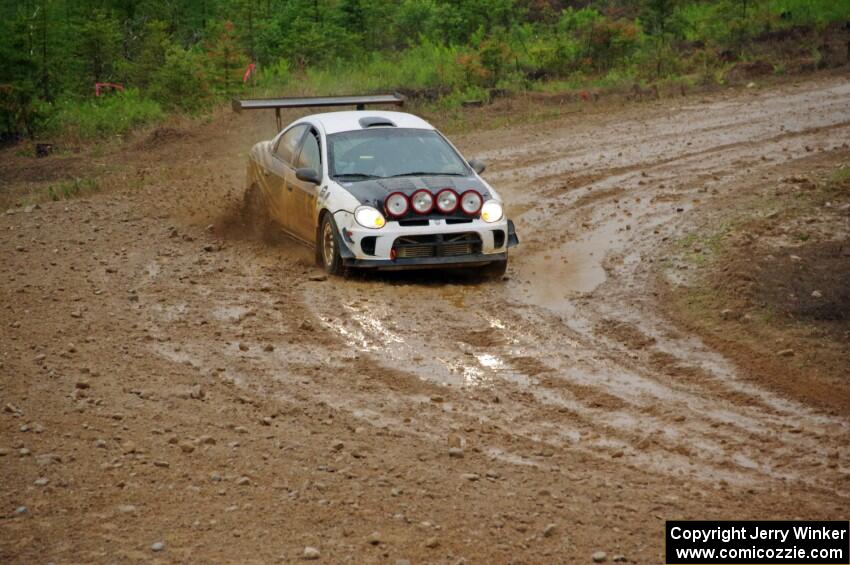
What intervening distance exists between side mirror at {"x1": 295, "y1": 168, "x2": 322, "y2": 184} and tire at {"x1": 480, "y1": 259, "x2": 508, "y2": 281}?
1921mm

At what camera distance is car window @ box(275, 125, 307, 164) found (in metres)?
12.9

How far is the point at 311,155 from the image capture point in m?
12.4

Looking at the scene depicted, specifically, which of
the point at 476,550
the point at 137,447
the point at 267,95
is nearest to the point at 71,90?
the point at 267,95

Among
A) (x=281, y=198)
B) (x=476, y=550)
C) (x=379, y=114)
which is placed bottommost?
(x=476, y=550)

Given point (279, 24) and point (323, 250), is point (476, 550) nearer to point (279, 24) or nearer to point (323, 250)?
point (323, 250)

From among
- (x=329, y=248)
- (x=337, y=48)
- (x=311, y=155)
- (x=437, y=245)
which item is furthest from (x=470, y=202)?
(x=337, y=48)

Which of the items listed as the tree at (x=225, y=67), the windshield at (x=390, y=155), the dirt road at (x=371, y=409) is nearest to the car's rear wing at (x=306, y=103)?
the dirt road at (x=371, y=409)

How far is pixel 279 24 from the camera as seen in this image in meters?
31.9

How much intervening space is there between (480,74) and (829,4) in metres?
10.4

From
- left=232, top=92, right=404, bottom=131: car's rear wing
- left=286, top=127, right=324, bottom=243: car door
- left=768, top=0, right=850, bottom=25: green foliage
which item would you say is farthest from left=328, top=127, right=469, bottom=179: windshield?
left=768, top=0, right=850, bottom=25: green foliage

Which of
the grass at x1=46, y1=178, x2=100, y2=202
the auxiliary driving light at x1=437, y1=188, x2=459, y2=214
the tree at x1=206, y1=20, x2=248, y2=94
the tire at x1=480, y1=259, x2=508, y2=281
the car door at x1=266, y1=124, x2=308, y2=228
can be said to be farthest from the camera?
the tree at x1=206, y1=20, x2=248, y2=94

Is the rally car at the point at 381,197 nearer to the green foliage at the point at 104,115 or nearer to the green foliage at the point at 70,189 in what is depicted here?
the green foliage at the point at 70,189

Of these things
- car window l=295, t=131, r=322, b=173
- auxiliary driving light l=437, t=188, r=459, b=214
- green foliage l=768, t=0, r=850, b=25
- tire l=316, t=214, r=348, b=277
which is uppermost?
green foliage l=768, t=0, r=850, b=25

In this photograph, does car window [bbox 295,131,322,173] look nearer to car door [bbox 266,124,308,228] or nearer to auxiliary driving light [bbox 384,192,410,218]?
car door [bbox 266,124,308,228]
